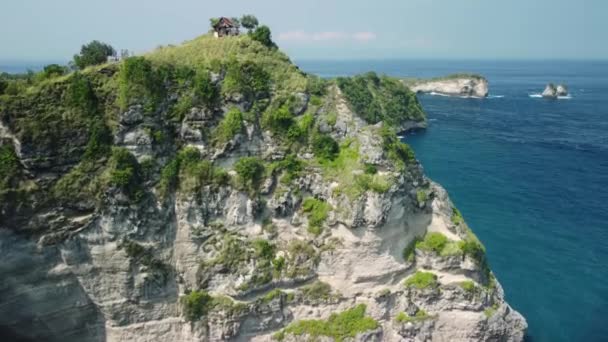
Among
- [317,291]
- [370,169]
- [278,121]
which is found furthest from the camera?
[278,121]

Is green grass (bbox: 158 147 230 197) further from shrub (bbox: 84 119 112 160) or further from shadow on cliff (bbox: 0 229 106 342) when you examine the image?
shadow on cliff (bbox: 0 229 106 342)

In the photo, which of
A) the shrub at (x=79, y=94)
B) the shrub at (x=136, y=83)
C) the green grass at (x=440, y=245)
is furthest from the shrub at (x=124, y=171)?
the green grass at (x=440, y=245)

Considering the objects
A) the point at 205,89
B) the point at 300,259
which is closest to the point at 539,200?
the point at 300,259

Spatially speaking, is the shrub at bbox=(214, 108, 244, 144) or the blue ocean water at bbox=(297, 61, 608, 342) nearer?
the shrub at bbox=(214, 108, 244, 144)

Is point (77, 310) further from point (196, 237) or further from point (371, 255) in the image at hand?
point (371, 255)

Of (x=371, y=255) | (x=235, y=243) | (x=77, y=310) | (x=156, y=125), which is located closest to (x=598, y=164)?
(x=371, y=255)

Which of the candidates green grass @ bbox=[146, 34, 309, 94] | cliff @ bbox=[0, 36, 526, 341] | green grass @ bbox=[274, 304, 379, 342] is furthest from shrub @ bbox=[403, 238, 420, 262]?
green grass @ bbox=[146, 34, 309, 94]

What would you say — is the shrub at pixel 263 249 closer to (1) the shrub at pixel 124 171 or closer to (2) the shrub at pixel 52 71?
(1) the shrub at pixel 124 171

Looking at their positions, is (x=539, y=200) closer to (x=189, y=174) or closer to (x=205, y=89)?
(x=205, y=89)
